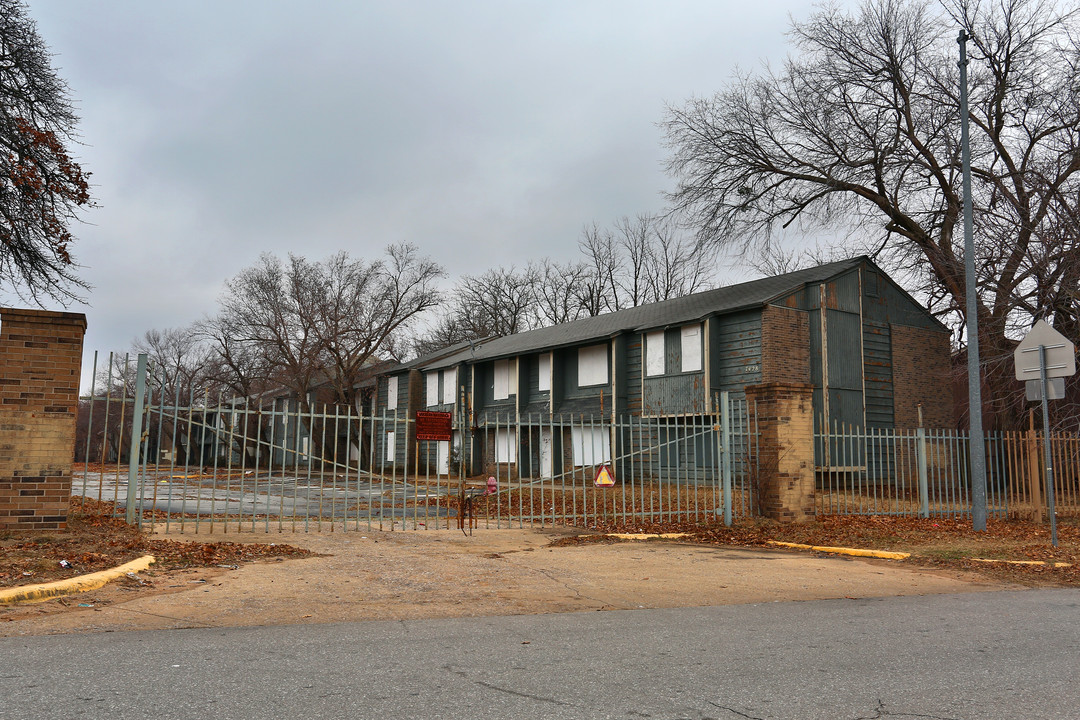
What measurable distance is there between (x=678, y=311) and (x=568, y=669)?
2323 centimetres

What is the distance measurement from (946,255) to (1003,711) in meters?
22.3

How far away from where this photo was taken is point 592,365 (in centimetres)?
2897

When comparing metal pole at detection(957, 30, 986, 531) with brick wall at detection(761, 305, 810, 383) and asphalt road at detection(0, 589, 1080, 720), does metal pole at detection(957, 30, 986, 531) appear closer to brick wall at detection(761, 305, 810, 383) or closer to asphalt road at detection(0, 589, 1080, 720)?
asphalt road at detection(0, 589, 1080, 720)

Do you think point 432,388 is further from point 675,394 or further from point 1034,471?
point 1034,471

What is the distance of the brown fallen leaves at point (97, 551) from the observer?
7012 millimetres

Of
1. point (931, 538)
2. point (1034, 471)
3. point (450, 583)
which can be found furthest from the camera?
point (1034, 471)

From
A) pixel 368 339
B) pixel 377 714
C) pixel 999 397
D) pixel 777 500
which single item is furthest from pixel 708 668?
pixel 368 339

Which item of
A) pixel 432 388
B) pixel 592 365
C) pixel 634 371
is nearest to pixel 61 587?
pixel 634 371

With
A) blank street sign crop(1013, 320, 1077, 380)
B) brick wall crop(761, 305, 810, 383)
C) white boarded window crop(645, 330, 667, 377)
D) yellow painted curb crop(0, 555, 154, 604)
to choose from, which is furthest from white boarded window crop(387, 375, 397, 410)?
yellow painted curb crop(0, 555, 154, 604)

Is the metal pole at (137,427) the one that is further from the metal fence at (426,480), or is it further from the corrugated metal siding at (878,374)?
the corrugated metal siding at (878,374)

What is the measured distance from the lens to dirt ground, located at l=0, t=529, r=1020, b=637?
604 cm

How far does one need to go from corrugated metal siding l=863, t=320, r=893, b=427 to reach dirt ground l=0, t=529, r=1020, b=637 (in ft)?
51.5

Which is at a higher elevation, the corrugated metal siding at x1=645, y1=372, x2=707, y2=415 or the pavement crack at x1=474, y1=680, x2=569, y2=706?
the corrugated metal siding at x1=645, y1=372, x2=707, y2=415

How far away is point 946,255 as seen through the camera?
2345cm
